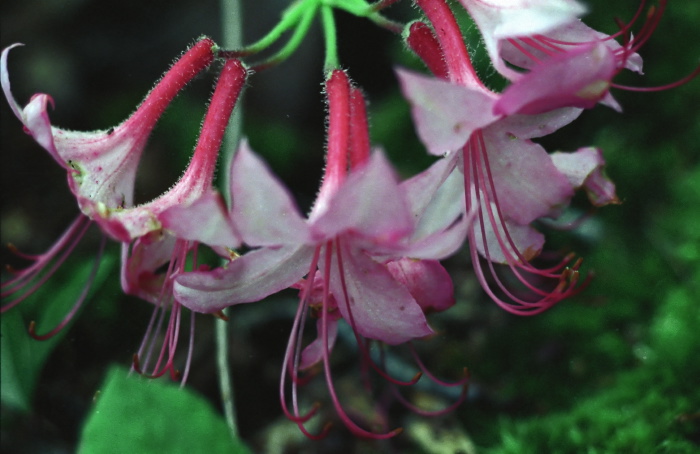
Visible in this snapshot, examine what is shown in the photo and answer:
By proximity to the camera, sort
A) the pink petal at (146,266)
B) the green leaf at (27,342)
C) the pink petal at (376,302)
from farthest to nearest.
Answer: the green leaf at (27,342)
the pink petal at (146,266)
the pink petal at (376,302)

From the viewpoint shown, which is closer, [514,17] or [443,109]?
[443,109]

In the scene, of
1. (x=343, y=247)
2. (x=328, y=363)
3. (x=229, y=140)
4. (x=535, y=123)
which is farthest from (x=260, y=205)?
(x=229, y=140)

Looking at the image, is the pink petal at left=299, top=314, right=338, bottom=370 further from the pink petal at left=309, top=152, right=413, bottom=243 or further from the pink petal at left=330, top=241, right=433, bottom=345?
the pink petal at left=309, top=152, right=413, bottom=243

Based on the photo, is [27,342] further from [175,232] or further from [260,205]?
[260,205]

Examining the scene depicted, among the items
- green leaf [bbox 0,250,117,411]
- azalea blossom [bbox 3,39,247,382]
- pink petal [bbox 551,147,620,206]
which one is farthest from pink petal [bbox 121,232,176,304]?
pink petal [bbox 551,147,620,206]

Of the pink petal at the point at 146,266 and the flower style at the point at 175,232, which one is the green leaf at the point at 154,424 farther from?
the pink petal at the point at 146,266

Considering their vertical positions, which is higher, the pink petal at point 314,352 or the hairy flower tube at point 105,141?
the hairy flower tube at point 105,141

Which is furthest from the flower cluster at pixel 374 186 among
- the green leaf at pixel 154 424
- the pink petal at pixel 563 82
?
the green leaf at pixel 154 424

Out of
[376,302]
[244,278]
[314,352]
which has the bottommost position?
[314,352]

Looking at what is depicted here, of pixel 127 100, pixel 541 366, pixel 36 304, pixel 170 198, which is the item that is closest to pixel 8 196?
pixel 127 100

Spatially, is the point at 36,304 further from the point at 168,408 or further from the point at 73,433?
the point at 168,408
